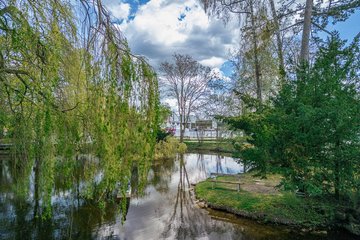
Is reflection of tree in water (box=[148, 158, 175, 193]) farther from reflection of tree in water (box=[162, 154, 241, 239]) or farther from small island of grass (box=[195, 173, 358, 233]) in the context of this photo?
small island of grass (box=[195, 173, 358, 233])

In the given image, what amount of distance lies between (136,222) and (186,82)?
16.9 m

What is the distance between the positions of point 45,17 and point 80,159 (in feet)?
5.56

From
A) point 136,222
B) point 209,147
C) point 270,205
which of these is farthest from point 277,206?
point 209,147

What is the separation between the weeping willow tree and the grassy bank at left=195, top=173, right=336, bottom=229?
4660mm

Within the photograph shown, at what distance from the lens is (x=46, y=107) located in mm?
2602

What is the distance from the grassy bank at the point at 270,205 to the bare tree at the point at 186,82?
14316 millimetres

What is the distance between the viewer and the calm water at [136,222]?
18.2ft

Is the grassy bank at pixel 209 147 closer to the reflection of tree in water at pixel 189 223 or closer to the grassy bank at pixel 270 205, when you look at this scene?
the grassy bank at pixel 270 205

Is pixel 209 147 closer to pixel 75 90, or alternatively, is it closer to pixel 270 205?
pixel 270 205

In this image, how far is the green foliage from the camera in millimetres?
4930

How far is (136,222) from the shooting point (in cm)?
650

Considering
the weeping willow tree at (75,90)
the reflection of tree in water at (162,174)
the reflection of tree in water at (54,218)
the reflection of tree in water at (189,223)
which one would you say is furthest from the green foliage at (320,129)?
the reflection of tree in water at (162,174)

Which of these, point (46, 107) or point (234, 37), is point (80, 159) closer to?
point (46, 107)

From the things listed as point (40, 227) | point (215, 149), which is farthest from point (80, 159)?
point (215, 149)
